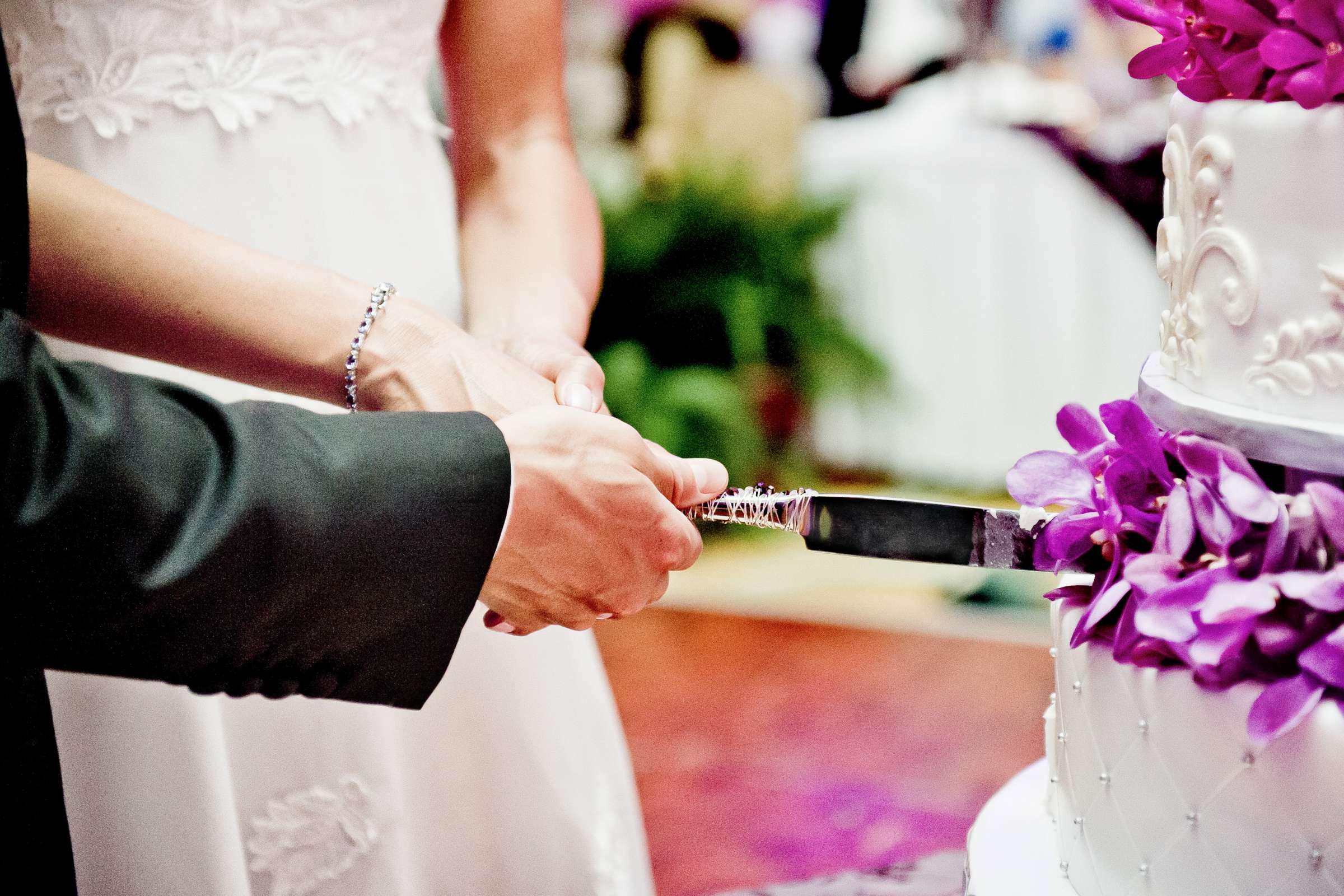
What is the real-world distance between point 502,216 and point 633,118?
A: 409 cm

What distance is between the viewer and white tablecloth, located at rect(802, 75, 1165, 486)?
475cm

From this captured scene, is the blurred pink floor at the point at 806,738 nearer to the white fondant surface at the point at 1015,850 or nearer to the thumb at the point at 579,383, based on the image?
the white fondant surface at the point at 1015,850

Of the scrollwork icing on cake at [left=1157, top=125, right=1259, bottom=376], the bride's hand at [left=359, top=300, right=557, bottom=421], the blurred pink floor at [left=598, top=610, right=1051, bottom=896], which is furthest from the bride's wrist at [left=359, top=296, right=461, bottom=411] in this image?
the blurred pink floor at [left=598, top=610, right=1051, bottom=896]

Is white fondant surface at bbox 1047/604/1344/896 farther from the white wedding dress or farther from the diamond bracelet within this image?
the diamond bracelet

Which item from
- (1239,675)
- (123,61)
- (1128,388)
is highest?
(123,61)

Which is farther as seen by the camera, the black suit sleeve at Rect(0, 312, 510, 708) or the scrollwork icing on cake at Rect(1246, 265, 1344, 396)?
the scrollwork icing on cake at Rect(1246, 265, 1344, 396)

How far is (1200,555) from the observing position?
974 millimetres

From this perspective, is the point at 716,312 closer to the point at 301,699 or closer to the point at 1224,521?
the point at 301,699

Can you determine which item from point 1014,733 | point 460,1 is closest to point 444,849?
point 460,1

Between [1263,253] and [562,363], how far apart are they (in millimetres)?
732

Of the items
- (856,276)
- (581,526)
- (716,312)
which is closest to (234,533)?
(581,526)

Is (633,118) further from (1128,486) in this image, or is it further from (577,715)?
(1128,486)

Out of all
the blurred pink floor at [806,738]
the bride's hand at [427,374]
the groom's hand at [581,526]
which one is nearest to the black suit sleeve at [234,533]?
the groom's hand at [581,526]

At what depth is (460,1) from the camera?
1.60 metres
